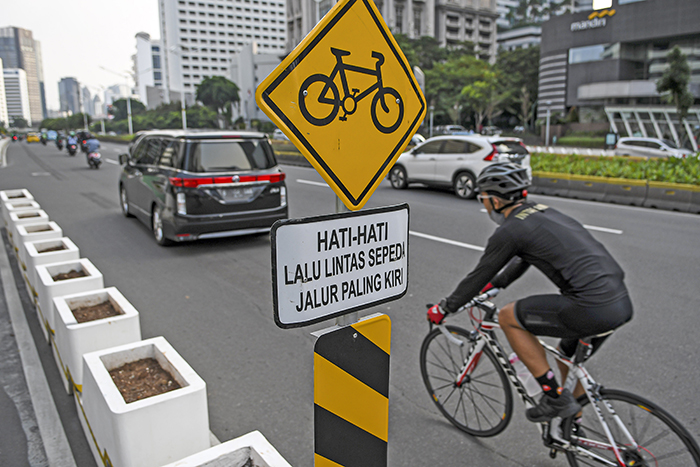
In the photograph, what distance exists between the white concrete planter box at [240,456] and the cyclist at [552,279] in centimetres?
133

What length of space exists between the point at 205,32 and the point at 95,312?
168931 millimetres

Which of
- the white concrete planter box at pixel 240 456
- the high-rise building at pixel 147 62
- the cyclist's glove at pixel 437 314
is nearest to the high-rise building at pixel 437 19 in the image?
the high-rise building at pixel 147 62

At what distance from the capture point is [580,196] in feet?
46.0

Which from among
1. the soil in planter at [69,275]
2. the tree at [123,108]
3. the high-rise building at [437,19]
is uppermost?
the high-rise building at [437,19]

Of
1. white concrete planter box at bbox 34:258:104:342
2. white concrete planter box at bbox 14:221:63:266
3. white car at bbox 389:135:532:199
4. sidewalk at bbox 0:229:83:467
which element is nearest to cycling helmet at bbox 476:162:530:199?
sidewalk at bbox 0:229:83:467

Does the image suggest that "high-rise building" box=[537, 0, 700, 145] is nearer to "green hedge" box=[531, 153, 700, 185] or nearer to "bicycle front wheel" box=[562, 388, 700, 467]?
"green hedge" box=[531, 153, 700, 185]

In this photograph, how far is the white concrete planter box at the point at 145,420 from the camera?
2.75m

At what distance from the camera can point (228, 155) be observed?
27.6 feet

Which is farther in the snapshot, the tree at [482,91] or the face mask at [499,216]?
the tree at [482,91]

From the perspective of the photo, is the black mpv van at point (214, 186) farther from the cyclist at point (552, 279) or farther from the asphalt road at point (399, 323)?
the cyclist at point (552, 279)

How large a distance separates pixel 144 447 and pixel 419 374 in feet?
7.41

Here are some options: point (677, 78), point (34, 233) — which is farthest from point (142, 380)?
point (677, 78)

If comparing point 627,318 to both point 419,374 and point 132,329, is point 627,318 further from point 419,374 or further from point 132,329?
point 132,329

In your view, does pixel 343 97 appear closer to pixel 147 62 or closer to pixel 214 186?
pixel 214 186
